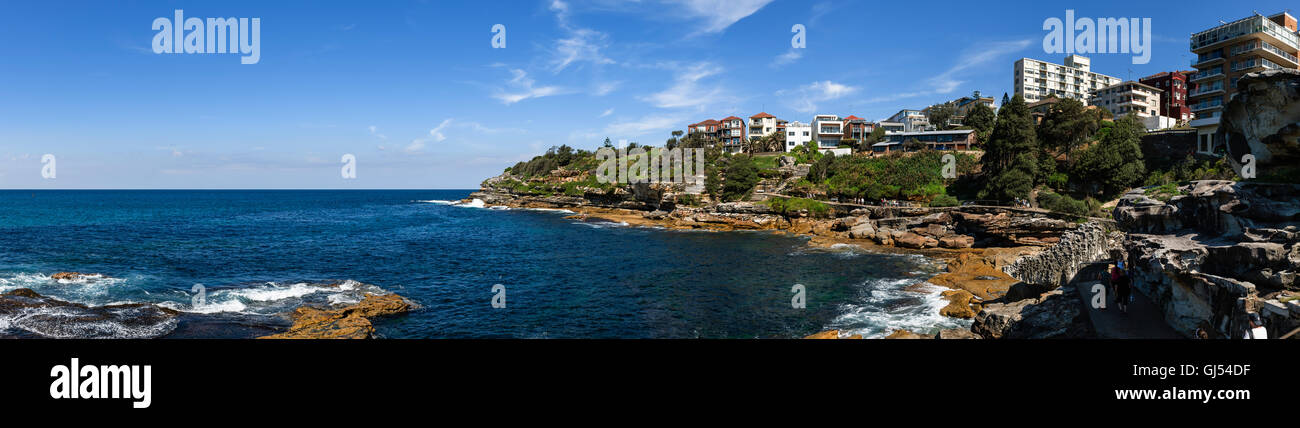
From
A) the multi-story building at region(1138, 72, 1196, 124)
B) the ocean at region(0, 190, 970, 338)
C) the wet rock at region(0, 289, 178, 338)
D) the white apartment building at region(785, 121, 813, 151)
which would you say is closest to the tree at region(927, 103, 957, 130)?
the white apartment building at region(785, 121, 813, 151)

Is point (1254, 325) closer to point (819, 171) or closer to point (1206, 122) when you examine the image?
point (1206, 122)

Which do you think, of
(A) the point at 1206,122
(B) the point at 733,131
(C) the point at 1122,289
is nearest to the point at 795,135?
(B) the point at 733,131

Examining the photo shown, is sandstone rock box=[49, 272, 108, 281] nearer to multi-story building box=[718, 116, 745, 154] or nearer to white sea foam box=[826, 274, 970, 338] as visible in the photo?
white sea foam box=[826, 274, 970, 338]

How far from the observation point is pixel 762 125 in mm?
137625

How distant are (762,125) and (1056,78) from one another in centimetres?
6140

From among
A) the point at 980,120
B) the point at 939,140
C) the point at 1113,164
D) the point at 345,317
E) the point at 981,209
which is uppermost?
the point at 980,120

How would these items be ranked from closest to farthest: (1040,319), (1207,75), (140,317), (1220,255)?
(1220,255), (1040,319), (140,317), (1207,75)

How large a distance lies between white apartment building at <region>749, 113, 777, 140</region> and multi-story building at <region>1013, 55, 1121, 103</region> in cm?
5061

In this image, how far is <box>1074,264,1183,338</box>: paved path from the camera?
16109mm

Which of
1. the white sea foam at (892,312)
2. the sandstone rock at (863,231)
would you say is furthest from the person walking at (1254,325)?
the sandstone rock at (863,231)

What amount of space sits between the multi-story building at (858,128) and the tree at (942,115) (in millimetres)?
11133

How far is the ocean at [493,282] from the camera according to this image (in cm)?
2562
